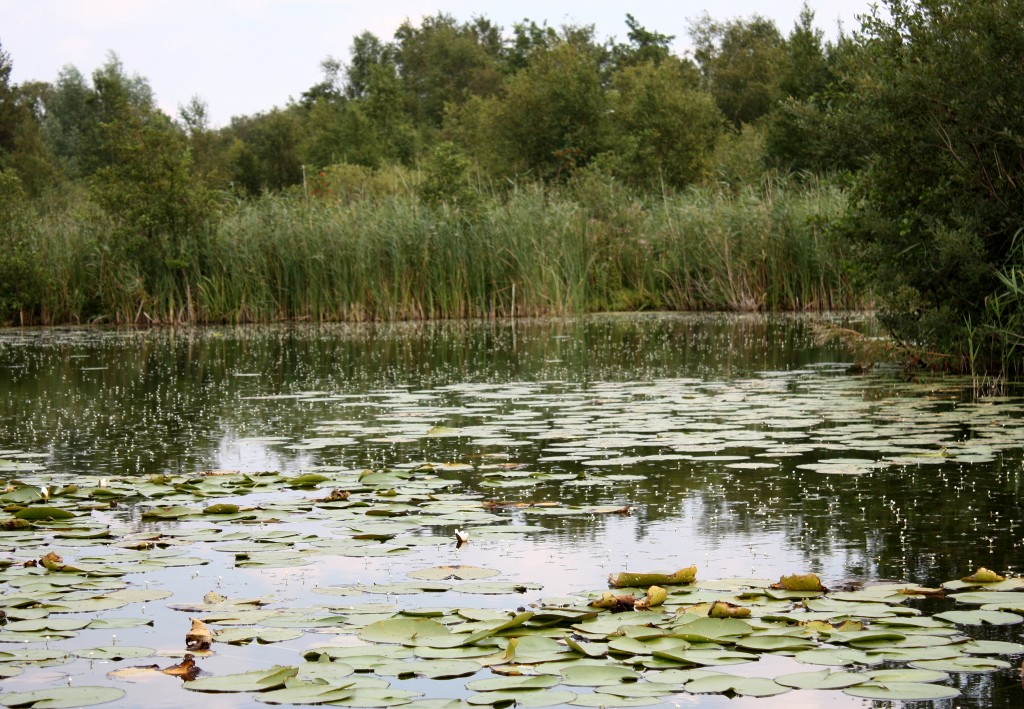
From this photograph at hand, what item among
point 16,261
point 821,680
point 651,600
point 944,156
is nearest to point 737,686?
point 821,680

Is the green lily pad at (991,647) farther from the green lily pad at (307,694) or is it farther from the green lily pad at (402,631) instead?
the green lily pad at (307,694)

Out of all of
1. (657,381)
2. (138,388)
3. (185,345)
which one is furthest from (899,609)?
(185,345)

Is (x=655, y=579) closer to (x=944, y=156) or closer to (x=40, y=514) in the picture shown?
(x=40, y=514)

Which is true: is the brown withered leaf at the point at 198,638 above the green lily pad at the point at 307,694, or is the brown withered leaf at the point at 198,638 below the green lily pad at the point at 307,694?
above

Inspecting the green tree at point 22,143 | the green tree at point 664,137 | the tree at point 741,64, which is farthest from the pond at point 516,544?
the tree at point 741,64

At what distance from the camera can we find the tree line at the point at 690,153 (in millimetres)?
8938

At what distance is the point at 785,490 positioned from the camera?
516 centimetres

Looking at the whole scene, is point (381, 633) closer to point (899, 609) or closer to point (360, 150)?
point (899, 609)

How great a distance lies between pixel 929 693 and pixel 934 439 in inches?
156

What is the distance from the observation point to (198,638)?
3176 mm

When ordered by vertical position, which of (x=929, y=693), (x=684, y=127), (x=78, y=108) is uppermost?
(x=78, y=108)

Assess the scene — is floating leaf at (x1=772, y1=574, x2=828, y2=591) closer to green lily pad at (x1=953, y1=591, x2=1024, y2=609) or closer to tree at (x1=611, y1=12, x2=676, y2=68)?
green lily pad at (x1=953, y1=591, x2=1024, y2=609)

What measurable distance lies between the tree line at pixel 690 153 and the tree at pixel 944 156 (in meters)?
0.02

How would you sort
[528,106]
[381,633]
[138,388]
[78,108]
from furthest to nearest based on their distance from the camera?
[78,108] < [528,106] < [138,388] < [381,633]
